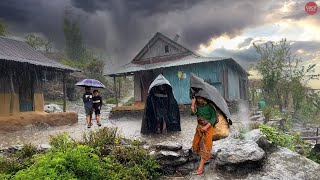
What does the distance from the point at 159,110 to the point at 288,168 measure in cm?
474

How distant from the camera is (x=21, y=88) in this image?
15.5 meters

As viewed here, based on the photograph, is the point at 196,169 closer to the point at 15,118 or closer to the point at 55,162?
the point at 55,162

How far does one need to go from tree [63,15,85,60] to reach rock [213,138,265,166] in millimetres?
44263

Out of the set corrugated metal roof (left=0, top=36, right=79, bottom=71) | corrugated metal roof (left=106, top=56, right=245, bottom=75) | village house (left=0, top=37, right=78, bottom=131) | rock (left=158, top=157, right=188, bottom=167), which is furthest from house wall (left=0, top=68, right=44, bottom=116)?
rock (left=158, top=157, right=188, bottom=167)

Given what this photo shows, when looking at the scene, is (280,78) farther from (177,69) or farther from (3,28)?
(3,28)

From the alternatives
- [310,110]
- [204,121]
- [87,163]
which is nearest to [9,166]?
[87,163]

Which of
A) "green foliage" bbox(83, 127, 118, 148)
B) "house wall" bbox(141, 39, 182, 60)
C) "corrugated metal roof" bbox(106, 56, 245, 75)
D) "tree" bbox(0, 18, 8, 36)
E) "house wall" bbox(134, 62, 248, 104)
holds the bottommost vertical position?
"green foliage" bbox(83, 127, 118, 148)

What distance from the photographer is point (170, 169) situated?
7770 millimetres

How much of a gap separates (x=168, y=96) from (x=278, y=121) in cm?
875

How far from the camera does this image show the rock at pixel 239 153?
7.41m

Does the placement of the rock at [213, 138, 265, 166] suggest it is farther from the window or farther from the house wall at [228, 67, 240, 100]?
the window

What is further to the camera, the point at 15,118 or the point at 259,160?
the point at 15,118

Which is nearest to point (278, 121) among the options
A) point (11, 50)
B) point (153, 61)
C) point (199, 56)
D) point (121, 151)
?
point (199, 56)

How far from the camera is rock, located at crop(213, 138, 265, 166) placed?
7406mm
